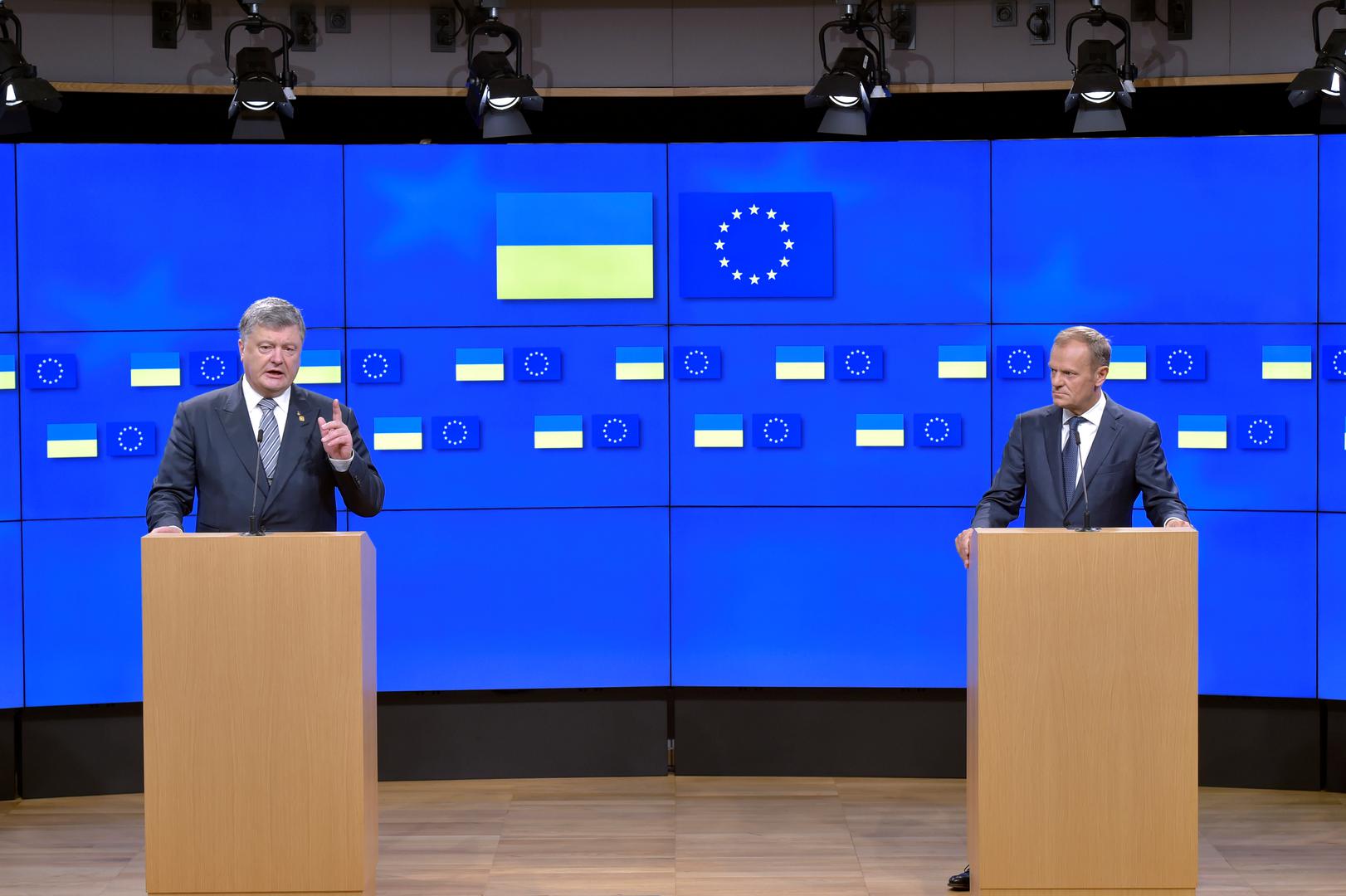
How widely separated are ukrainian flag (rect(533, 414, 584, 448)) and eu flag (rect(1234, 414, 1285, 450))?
8.23ft

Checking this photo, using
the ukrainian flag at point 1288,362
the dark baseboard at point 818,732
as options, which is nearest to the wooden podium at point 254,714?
the dark baseboard at point 818,732

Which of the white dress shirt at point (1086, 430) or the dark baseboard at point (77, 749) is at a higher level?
the white dress shirt at point (1086, 430)

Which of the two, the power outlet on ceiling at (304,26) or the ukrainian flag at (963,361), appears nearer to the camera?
the ukrainian flag at (963,361)

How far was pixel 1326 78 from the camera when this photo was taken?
15.3ft

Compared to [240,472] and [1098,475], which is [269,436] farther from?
[1098,475]

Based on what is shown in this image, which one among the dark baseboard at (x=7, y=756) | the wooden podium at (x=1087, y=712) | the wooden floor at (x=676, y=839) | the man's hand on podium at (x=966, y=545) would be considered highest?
the man's hand on podium at (x=966, y=545)

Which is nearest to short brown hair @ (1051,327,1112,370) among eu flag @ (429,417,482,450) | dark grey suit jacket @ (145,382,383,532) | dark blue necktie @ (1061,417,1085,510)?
dark blue necktie @ (1061,417,1085,510)

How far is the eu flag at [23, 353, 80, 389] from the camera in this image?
4922 millimetres

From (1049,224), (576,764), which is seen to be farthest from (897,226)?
(576,764)

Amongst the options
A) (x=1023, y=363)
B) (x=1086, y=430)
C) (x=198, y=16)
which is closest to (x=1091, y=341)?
(x=1086, y=430)

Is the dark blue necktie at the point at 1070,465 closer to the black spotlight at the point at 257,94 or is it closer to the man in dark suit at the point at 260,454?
the man in dark suit at the point at 260,454

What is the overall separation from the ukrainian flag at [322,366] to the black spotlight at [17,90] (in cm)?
126

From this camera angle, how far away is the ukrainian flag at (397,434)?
5.07m

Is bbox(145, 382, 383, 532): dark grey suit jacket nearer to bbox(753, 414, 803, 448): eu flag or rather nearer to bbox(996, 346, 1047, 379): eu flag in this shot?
bbox(753, 414, 803, 448): eu flag
